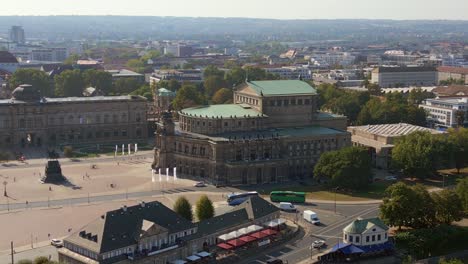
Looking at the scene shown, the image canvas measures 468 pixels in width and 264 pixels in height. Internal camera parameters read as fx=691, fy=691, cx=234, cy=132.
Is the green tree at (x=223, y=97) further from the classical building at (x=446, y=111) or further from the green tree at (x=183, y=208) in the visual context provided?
the green tree at (x=183, y=208)

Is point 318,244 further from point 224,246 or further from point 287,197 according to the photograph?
point 287,197

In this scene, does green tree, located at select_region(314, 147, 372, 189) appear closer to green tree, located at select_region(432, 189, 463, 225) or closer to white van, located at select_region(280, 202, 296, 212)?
white van, located at select_region(280, 202, 296, 212)

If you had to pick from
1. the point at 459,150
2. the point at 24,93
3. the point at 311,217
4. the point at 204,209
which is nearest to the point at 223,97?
the point at 24,93

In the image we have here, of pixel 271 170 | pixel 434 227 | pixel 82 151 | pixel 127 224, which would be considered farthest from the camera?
pixel 82 151

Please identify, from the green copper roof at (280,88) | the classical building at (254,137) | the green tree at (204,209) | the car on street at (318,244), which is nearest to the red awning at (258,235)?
the car on street at (318,244)

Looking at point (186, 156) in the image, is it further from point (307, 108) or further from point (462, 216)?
point (462, 216)

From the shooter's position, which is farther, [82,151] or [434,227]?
[82,151]

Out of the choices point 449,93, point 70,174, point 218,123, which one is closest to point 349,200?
point 218,123

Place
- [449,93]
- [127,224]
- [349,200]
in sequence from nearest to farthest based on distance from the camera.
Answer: [127,224], [349,200], [449,93]
